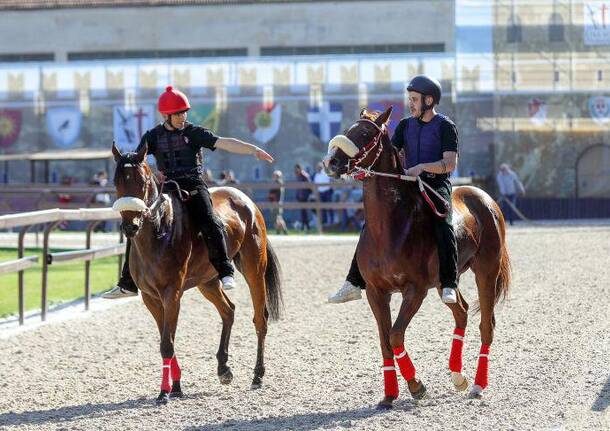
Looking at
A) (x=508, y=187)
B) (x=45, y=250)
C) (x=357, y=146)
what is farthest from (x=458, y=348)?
(x=508, y=187)

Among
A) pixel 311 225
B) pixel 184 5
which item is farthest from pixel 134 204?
pixel 184 5

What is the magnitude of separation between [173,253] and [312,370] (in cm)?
163

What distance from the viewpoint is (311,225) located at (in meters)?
36.8

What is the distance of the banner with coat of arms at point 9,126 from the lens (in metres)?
42.0

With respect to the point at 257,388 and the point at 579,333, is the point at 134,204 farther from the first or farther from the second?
the point at 579,333

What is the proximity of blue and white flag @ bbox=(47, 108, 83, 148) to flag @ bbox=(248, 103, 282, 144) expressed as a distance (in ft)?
19.1

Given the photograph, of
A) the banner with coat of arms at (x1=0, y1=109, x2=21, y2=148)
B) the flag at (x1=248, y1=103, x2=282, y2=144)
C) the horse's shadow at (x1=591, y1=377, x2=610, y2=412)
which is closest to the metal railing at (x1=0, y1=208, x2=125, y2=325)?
the horse's shadow at (x1=591, y1=377, x2=610, y2=412)

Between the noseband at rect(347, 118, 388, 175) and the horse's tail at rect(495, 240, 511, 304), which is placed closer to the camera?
the noseband at rect(347, 118, 388, 175)

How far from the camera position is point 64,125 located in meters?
41.7

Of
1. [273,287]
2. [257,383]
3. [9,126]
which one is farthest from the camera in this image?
[9,126]

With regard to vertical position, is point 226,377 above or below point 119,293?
below

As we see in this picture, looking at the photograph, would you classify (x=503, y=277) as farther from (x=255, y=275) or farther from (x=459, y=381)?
(x=255, y=275)

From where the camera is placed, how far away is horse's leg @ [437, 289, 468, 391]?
9.02 metres

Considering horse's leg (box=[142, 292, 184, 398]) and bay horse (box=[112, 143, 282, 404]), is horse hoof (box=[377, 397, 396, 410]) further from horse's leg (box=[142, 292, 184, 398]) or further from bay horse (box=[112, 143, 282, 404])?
horse's leg (box=[142, 292, 184, 398])
